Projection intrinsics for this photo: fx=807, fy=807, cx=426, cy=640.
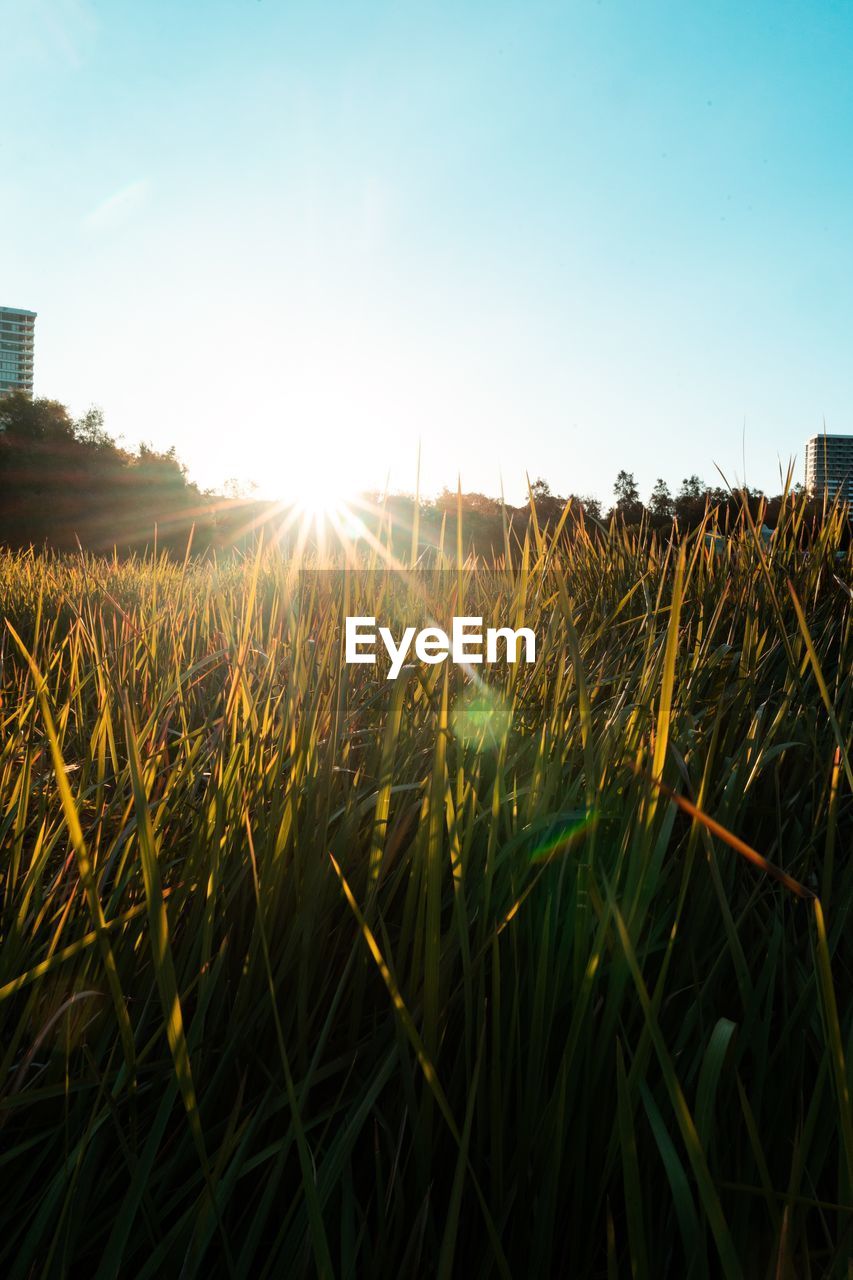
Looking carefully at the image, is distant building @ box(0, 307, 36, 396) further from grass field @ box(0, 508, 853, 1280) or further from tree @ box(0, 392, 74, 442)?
grass field @ box(0, 508, 853, 1280)

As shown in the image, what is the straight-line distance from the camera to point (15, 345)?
8250 centimetres

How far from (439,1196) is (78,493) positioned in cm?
1856

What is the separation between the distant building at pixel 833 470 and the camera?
2078 mm

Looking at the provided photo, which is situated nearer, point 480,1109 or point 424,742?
→ point 480,1109

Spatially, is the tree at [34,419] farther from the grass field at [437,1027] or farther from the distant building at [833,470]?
the grass field at [437,1027]

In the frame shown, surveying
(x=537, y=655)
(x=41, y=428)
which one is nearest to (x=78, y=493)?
(x=41, y=428)

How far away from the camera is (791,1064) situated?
556 millimetres

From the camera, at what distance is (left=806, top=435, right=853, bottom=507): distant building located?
208cm

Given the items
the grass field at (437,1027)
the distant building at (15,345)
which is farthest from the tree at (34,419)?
the distant building at (15,345)

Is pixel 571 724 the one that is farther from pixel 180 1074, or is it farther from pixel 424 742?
pixel 180 1074

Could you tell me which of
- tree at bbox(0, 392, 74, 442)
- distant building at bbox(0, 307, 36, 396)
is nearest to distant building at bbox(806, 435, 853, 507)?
tree at bbox(0, 392, 74, 442)

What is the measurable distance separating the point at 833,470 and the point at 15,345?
95.9 metres

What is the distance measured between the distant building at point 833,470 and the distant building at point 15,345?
87.3 metres

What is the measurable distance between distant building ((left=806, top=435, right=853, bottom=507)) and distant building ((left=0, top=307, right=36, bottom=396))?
8732 centimetres
